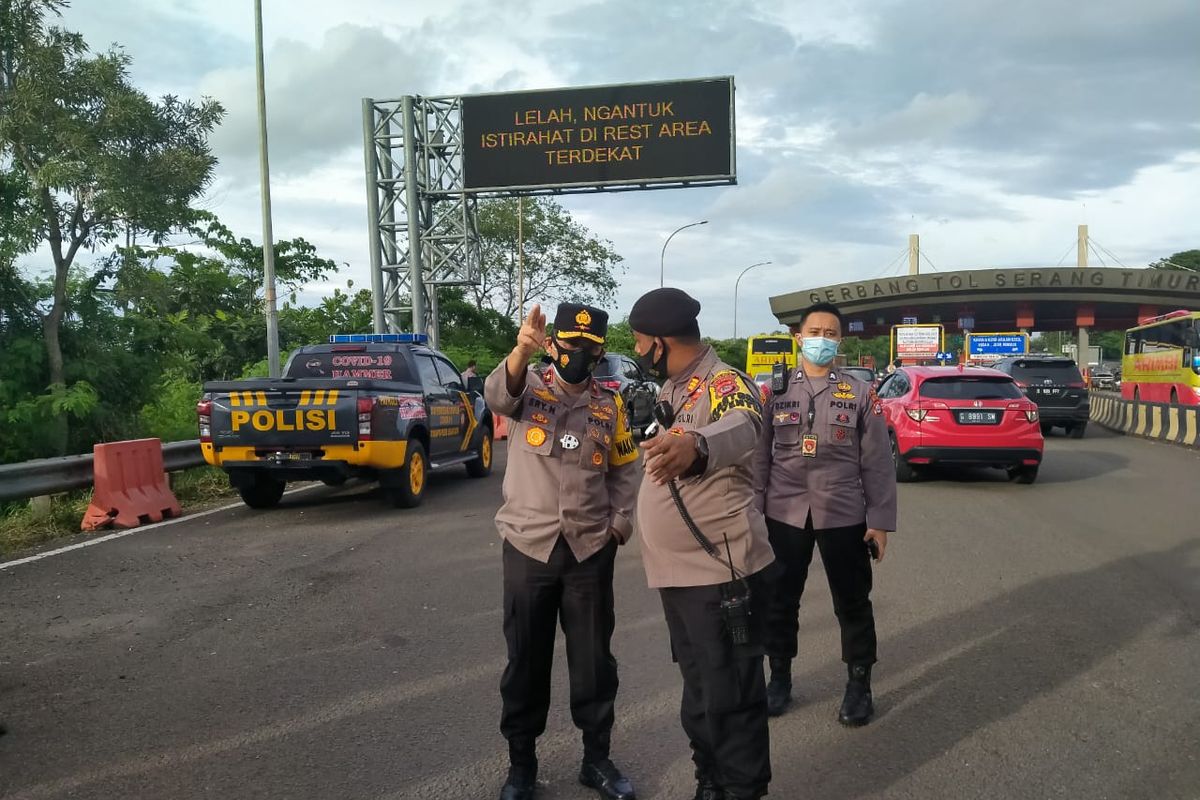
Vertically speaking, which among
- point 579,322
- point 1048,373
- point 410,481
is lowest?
point 410,481

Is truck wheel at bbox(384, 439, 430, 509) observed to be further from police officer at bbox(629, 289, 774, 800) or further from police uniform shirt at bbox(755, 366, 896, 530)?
police officer at bbox(629, 289, 774, 800)

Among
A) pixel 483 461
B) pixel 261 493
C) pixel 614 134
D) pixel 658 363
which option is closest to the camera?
pixel 658 363

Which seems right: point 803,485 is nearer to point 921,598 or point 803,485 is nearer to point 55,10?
point 921,598

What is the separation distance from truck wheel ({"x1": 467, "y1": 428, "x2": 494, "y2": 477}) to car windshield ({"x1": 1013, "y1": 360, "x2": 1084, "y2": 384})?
1183 cm

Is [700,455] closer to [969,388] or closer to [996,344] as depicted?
[969,388]

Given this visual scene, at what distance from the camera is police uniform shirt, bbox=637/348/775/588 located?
295 cm

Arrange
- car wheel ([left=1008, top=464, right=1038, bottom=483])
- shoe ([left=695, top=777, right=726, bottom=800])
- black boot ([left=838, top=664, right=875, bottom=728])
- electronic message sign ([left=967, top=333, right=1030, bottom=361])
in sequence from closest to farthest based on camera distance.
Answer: shoe ([left=695, top=777, right=726, bottom=800]) < black boot ([left=838, top=664, right=875, bottom=728]) < car wheel ([left=1008, top=464, right=1038, bottom=483]) < electronic message sign ([left=967, top=333, right=1030, bottom=361])

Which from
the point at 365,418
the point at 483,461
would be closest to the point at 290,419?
the point at 365,418

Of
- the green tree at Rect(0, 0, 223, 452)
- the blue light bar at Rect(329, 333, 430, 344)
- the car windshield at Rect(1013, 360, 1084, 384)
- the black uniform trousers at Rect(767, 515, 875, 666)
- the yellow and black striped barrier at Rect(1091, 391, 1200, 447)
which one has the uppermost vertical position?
the green tree at Rect(0, 0, 223, 452)

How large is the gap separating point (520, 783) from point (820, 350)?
2397mm

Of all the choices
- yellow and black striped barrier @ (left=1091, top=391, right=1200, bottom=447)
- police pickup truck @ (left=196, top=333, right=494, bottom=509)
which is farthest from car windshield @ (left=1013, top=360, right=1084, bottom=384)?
police pickup truck @ (left=196, top=333, right=494, bottom=509)

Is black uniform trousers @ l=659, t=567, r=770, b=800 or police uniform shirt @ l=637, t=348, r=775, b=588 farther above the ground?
police uniform shirt @ l=637, t=348, r=775, b=588

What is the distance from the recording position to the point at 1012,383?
1252 centimetres

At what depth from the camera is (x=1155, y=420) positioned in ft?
65.3
